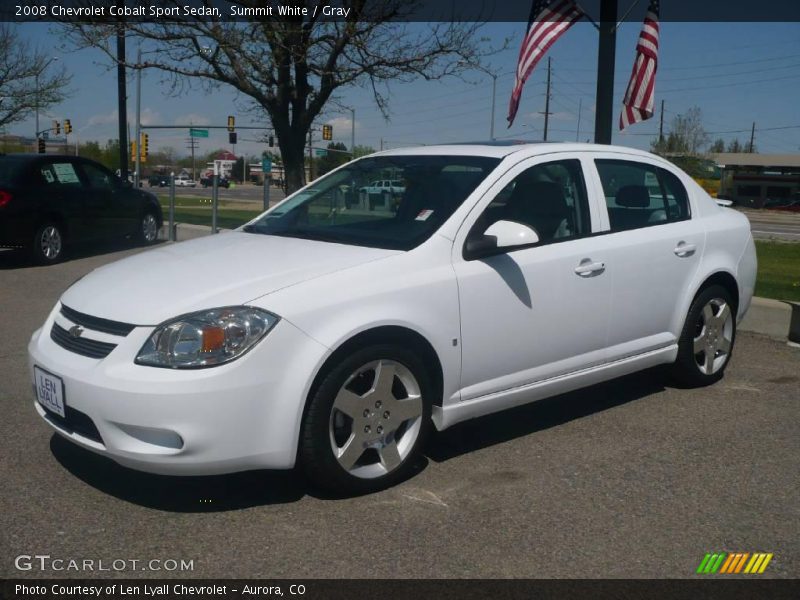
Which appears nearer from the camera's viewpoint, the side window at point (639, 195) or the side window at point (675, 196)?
the side window at point (639, 195)

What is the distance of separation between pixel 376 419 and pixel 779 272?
31.4ft

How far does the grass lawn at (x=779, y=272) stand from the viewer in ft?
30.1

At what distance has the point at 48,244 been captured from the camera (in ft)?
39.4

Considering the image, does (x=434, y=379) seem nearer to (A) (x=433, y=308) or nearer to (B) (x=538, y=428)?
(A) (x=433, y=308)

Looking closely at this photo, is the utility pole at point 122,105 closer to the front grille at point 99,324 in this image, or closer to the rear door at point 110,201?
the rear door at point 110,201

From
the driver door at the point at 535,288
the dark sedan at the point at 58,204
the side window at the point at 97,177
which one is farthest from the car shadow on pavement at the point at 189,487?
the side window at the point at 97,177

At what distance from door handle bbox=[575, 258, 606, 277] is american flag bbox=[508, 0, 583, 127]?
5569 millimetres

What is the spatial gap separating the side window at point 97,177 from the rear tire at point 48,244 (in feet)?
3.58

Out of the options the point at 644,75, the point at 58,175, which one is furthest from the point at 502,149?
the point at 58,175

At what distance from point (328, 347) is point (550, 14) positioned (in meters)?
7.27

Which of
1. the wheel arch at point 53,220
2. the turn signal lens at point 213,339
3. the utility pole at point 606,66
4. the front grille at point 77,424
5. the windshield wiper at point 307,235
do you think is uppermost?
the utility pole at point 606,66

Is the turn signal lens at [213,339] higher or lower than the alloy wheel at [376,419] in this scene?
higher

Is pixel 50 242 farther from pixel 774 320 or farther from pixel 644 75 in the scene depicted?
pixel 774 320

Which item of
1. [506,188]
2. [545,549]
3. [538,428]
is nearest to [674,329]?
[538,428]
